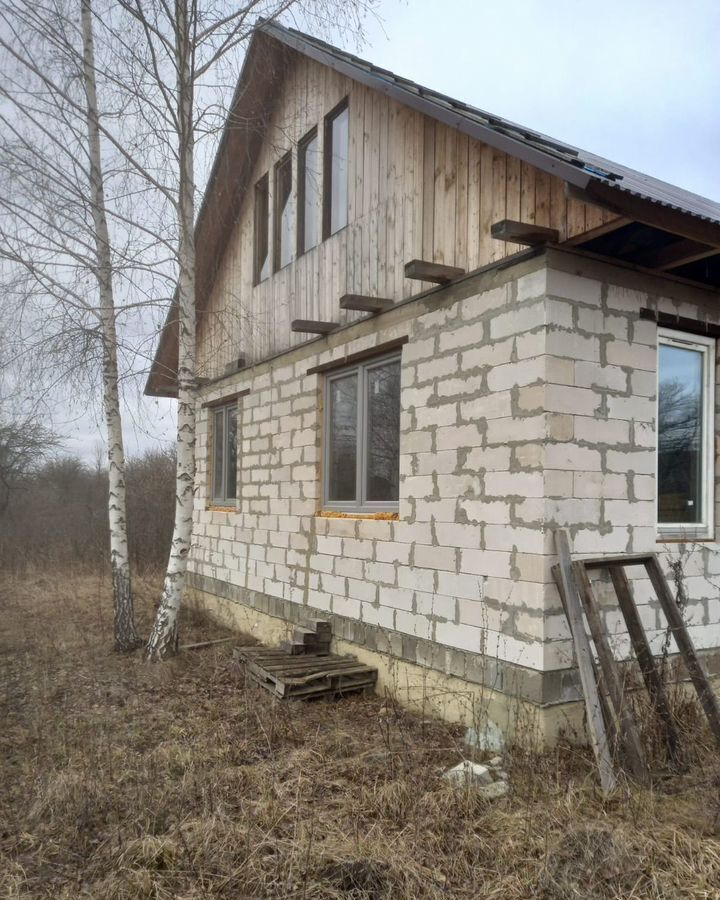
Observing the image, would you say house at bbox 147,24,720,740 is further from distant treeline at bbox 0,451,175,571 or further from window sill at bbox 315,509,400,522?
distant treeline at bbox 0,451,175,571

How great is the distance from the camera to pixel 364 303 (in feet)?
22.3

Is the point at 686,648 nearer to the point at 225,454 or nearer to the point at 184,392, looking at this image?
the point at 184,392

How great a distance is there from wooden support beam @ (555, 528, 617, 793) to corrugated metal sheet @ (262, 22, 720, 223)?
7.62 ft

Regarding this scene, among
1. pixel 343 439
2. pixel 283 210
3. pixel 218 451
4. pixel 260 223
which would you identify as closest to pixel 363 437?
pixel 343 439

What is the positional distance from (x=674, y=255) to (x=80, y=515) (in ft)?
69.6

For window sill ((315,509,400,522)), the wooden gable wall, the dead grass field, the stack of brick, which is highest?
the wooden gable wall

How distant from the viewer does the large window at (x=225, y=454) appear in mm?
10992

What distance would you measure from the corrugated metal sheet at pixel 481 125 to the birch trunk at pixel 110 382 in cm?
226

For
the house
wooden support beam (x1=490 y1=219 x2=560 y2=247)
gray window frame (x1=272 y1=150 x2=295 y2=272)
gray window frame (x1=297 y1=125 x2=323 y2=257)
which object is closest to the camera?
wooden support beam (x1=490 y1=219 x2=560 y2=247)

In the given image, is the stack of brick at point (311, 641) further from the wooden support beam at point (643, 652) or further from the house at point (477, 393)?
the wooden support beam at point (643, 652)

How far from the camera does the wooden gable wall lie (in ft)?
18.2

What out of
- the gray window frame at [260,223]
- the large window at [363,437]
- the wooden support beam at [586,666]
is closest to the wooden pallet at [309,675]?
the large window at [363,437]

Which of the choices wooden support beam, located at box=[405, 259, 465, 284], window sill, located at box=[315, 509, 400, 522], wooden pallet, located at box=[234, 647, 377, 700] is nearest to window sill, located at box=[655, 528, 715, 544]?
window sill, located at box=[315, 509, 400, 522]

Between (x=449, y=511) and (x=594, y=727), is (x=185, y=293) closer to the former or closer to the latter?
(x=449, y=511)
